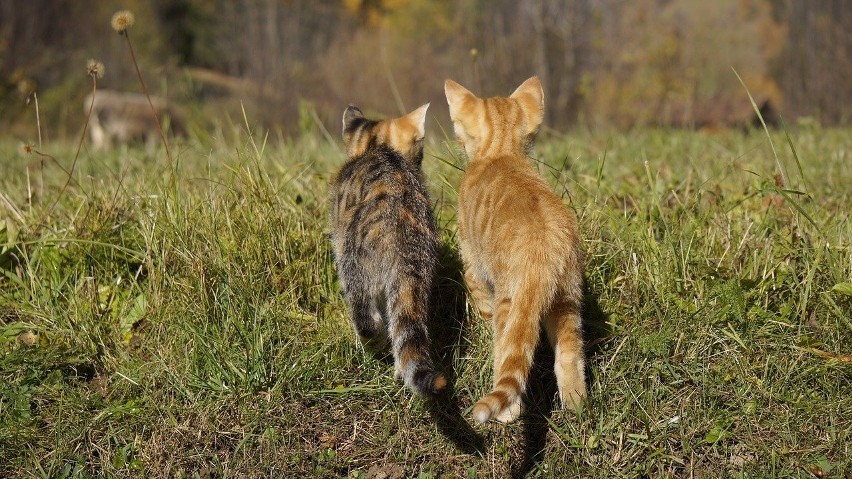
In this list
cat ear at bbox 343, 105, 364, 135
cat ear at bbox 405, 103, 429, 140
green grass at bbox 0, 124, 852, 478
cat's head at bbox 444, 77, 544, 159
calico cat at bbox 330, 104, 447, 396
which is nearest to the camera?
calico cat at bbox 330, 104, 447, 396

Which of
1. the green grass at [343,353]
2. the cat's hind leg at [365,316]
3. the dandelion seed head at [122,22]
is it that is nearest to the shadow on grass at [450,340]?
the green grass at [343,353]

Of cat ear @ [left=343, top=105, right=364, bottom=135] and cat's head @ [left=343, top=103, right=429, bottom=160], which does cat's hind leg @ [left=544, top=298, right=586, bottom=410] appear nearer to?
cat's head @ [left=343, top=103, right=429, bottom=160]

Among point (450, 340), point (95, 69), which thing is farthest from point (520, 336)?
point (95, 69)

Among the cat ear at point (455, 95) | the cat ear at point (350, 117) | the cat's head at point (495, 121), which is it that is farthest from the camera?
the cat ear at point (350, 117)

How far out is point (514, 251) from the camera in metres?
2.70

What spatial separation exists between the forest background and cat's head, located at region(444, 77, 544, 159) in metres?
5.07

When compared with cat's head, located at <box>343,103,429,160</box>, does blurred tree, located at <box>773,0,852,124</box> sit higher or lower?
lower

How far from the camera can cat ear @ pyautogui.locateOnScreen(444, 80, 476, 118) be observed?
3.52 meters

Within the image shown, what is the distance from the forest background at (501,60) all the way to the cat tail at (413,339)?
596cm

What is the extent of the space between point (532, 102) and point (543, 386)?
1.31 m

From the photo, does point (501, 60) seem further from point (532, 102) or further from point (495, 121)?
point (495, 121)

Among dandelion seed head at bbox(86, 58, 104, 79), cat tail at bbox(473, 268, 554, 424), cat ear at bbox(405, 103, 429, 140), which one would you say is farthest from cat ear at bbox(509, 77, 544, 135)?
dandelion seed head at bbox(86, 58, 104, 79)

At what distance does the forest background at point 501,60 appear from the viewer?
10.6 m

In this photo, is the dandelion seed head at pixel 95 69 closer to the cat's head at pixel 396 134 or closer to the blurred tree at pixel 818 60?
the cat's head at pixel 396 134
